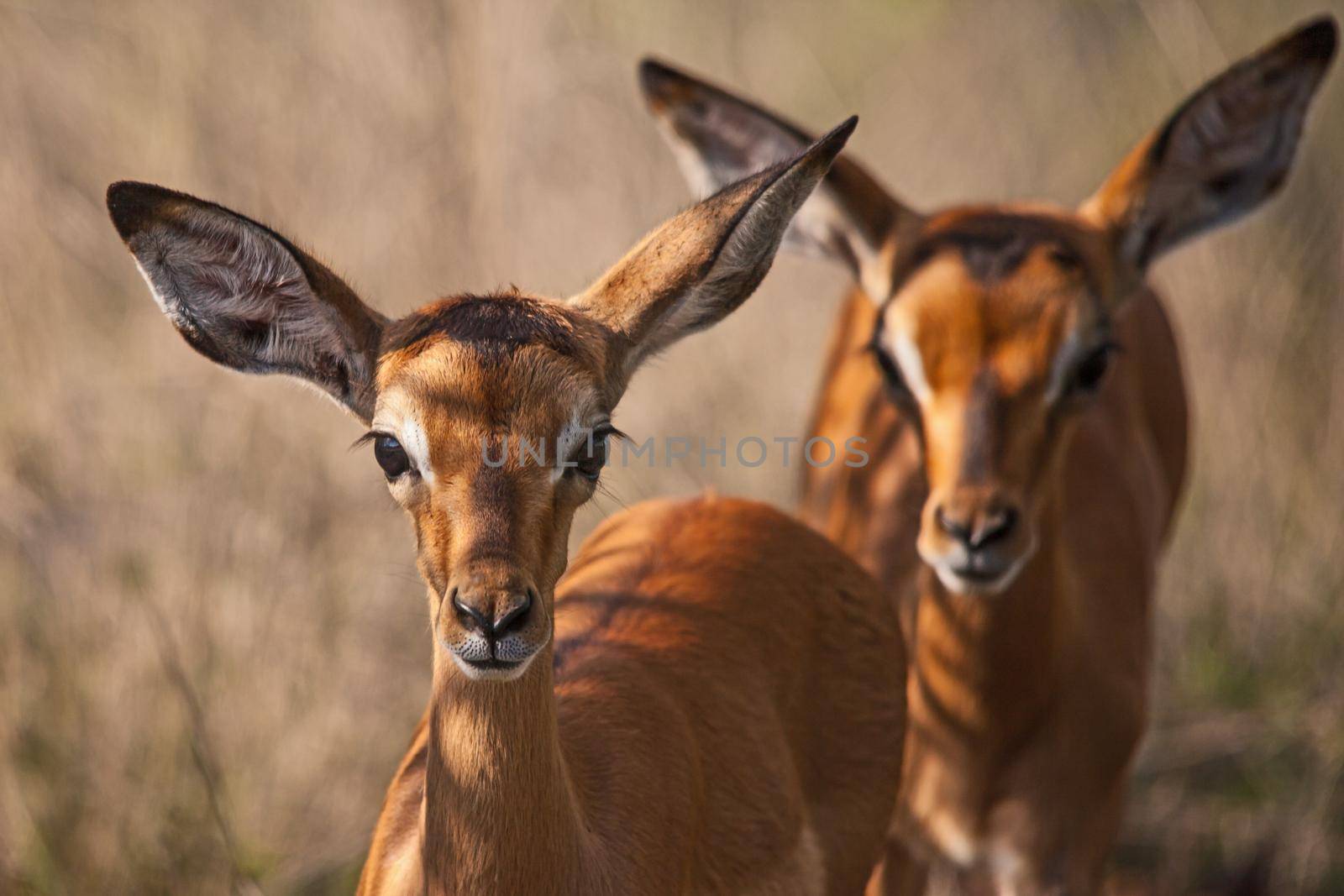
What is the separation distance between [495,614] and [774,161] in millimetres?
2677

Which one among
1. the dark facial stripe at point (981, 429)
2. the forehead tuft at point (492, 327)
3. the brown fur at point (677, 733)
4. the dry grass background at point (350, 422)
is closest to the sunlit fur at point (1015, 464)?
the dark facial stripe at point (981, 429)

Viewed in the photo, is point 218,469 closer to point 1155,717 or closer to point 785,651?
point 785,651

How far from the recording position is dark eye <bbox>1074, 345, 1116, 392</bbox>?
4.79m

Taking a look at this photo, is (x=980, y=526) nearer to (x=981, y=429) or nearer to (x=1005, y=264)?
(x=981, y=429)

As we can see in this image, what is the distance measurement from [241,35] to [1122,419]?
13.5 feet

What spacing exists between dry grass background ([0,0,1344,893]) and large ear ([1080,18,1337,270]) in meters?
1.06

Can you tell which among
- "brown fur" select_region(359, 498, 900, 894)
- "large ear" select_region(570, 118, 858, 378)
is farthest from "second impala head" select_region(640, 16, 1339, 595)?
"large ear" select_region(570, 118, 858, 378)

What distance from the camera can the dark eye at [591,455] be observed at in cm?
338

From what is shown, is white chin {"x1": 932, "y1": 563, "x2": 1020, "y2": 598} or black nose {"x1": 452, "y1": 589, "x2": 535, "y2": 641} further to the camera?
white chin {"x1": 932, "y1": 563, "x2": 1020, "y2": 598}

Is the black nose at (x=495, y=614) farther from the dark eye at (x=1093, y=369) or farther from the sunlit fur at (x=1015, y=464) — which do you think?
the dark eye at (x=1093, y=369)

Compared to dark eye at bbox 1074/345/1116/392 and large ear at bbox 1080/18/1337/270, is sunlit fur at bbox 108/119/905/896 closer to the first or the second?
dark eye at bbox 1074/345/1116/392

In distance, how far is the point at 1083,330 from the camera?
4766 millimetres

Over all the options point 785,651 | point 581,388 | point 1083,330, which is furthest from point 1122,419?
point 581,388

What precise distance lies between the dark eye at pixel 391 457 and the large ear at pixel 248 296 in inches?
12.5
